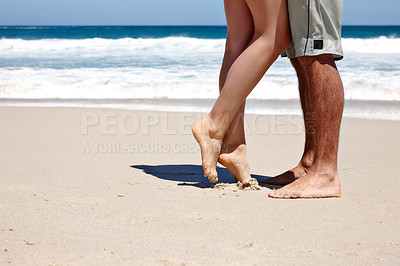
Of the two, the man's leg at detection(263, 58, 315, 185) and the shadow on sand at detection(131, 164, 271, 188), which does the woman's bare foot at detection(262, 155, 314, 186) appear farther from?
the shadow on sand at detection(131, 164, 271, 188)

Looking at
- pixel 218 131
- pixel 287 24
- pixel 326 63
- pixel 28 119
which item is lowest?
pixel 28 119

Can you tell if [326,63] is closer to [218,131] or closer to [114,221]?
[218,131]

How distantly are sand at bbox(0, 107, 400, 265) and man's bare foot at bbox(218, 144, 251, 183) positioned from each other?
73 mm

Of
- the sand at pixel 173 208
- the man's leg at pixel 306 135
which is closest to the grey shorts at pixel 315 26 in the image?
the man's leg at pixel 306 135

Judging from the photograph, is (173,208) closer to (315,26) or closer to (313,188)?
(313,188)

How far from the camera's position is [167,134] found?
11.6ft

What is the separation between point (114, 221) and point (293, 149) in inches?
71.3

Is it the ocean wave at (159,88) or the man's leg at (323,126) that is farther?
the ocean wave at (159,88)

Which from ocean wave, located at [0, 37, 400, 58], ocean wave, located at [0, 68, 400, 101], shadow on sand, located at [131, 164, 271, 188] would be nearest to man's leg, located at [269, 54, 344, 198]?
shadow on sand, located at [131, 164, 271, 188]

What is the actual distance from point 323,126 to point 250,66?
1.25 feet

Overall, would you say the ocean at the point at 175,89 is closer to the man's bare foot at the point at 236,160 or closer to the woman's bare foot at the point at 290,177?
the woman's bare foot at the point at 290,177

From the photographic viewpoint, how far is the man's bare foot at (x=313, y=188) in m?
1.94

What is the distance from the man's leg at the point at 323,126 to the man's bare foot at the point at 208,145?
277 mm

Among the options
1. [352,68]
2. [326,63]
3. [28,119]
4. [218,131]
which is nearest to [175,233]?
[218,131]
